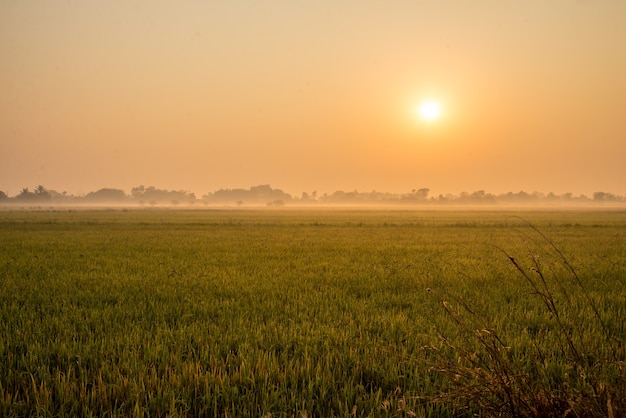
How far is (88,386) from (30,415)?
77cm

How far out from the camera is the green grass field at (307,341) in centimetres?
342

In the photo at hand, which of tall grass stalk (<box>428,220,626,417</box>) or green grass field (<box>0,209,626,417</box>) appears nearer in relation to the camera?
tall grass stalk (<box>428,220,626,417</box>)

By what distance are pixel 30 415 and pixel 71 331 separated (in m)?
2.62

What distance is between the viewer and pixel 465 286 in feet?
31.8

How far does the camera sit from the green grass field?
3.42 meters

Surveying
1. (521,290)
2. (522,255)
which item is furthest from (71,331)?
(522,255)

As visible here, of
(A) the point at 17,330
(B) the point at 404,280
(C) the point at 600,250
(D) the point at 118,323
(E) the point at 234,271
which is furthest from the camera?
(C) the point at 600,250

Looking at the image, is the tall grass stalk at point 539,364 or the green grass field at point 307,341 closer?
the tall grass stalk at point 539,364

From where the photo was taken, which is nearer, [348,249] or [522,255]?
[522,255]

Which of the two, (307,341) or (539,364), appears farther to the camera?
(307,341)

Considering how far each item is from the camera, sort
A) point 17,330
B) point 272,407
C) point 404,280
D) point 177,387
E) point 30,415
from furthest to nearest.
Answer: point 404,280
point 17,330
point 177,387
point 272,407
point 30,415

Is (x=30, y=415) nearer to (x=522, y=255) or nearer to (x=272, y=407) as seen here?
(x=272, y=407)

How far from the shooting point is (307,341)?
208 inches

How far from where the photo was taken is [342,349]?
16.9 ft
